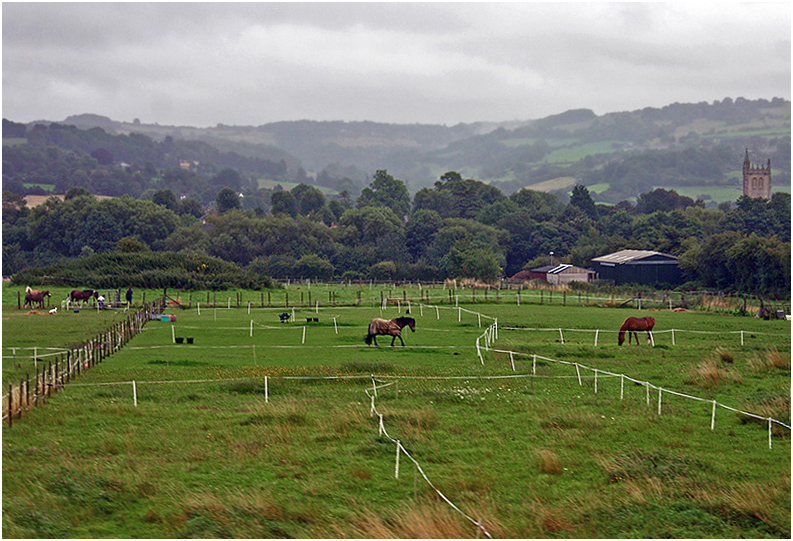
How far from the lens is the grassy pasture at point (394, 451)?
1488 centimetres

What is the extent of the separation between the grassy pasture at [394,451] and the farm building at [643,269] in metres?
66.3

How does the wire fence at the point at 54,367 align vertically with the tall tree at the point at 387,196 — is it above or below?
below

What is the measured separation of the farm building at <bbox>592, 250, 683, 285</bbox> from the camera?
9706 cm

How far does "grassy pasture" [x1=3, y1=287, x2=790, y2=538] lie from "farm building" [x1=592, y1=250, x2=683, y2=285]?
66.3m

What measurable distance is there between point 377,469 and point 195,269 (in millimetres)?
70864

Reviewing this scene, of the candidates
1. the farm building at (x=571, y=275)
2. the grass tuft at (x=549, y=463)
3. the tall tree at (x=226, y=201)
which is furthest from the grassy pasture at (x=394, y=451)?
the tall tree at (x=226, y=201)

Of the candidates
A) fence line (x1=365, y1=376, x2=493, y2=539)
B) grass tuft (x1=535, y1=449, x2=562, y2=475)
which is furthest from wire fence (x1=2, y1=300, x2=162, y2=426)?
grass tuft (x1=535, y1=449, x2=562, y2=475)

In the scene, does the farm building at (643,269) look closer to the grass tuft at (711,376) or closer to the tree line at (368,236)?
the tree line at (368,236)

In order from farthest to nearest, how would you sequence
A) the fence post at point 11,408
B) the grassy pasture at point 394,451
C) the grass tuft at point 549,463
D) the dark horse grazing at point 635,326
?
1. the dark horse grazing at point 635,326
2. the fence post at point 11,408
3. the grass tuft at point 549,463
4. the grassy pasture at point 394,451

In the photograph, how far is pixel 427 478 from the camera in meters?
16.8

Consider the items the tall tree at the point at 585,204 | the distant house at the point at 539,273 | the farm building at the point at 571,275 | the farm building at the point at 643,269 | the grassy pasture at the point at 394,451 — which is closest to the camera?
the grassy pasture at the point at 394,451

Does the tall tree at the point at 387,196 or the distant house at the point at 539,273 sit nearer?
the distant house at the point at 539,273

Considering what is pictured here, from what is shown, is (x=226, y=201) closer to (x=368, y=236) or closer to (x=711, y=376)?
(x=368, y=236)

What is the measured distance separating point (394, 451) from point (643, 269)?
83.9m
